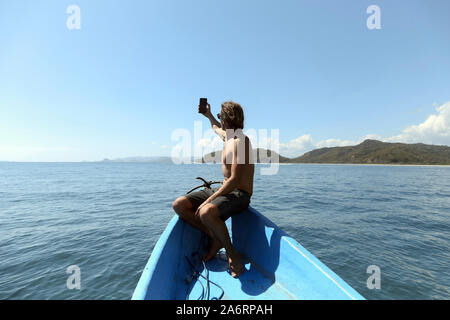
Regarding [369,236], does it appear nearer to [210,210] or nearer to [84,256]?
[210,210]

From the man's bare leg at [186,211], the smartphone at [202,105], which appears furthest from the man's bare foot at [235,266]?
the smartphone at [202,105]

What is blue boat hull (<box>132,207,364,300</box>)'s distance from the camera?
253 centimetres

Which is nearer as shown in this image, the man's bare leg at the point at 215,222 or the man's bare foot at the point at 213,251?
the man's bare leg at the point at 215,222

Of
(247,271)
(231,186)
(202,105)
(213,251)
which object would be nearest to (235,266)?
(247,271)

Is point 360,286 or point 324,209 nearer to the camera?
point 360,286

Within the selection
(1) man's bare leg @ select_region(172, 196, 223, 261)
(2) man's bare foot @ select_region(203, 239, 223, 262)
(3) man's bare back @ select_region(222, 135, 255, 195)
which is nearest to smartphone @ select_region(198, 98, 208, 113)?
(3) man's bare back @ select_region(222, 135, 255, 195)

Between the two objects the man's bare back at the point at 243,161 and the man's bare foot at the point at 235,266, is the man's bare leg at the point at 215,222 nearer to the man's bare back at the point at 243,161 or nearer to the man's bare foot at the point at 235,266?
the man's bare foot at the point at 235,266

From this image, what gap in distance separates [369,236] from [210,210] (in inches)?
333

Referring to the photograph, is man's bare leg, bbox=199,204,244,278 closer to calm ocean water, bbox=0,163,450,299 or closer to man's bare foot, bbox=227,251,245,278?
man's bare foot, bbox=227,251,245,278

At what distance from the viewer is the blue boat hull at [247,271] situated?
8.29ft

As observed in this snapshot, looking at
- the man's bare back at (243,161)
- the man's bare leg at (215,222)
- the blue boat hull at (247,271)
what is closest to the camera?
the blue boat hull at (247,271)
